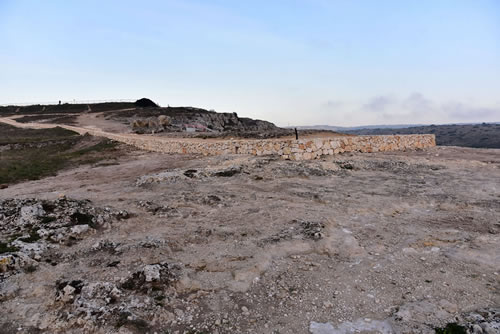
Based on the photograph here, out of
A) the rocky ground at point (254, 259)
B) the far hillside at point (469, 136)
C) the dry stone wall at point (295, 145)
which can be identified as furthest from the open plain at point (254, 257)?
the far hillside at point (469, 136)

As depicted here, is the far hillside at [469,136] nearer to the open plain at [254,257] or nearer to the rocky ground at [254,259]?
the open plain at [254,257]

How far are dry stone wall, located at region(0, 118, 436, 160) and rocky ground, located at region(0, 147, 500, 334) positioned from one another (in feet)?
12.7

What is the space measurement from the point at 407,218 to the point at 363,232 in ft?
4.97

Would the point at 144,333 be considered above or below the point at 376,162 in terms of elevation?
below

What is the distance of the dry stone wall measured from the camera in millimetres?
13195

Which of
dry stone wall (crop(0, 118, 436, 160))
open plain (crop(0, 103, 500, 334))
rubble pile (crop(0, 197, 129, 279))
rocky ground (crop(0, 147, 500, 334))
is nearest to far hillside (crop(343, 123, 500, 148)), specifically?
dry stone wall (crop(0, 118, 436, 160))

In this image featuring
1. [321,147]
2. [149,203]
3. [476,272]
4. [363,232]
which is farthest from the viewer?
[321,147]

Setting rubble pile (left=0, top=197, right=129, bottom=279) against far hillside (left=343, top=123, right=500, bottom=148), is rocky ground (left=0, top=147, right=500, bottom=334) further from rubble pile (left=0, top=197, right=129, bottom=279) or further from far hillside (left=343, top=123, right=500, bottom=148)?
far hillside (left=343, top=123, right=500, bottom=148)

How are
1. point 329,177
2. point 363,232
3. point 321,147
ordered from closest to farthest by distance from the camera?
1. point 363,232
2. point 329,177
3. point 321,147

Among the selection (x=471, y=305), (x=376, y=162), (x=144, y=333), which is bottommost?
(x=144, y=333)

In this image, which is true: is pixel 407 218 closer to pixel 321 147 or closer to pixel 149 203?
pixel 149 203

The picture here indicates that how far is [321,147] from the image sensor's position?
46.2 ft

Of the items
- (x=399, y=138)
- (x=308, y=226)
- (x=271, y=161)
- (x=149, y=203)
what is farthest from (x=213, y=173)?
(x=399, y=138)

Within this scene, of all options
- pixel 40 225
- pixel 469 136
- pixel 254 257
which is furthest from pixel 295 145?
pixel 469 136
